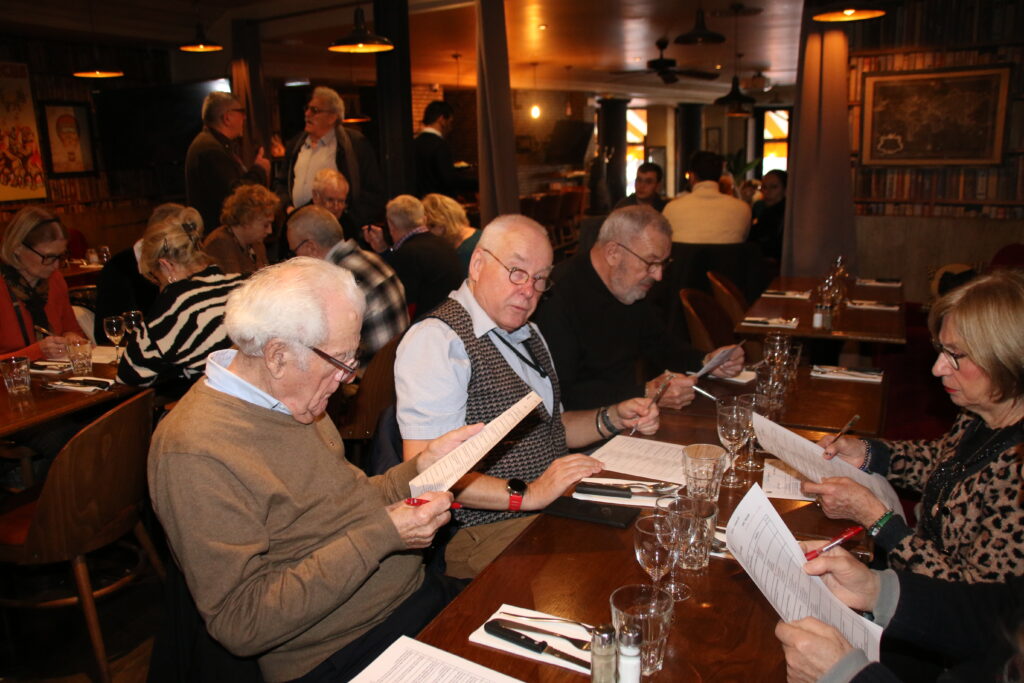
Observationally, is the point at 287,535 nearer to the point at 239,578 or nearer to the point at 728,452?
the point at 239,578

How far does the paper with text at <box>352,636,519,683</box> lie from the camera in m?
1.21

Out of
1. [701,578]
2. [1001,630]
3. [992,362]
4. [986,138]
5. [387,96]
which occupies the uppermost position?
[387,96]

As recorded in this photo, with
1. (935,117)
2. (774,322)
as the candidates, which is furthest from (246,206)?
(935,117)

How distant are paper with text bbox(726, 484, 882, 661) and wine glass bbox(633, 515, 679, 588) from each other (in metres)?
0.13

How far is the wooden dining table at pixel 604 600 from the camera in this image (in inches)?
49.0

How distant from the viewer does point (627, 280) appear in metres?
3.05

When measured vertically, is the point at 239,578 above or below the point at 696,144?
below

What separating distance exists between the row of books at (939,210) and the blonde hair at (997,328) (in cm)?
593

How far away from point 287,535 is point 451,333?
0.74 metres

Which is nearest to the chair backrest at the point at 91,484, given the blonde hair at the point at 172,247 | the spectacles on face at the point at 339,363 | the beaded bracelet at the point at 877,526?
the blonde hair at the point at 172,247

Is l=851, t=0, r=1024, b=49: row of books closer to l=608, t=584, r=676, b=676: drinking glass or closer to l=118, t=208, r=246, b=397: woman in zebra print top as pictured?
l=118, t=208, r=246, b=397: woman in zebra print top

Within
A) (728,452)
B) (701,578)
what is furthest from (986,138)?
(701,578)

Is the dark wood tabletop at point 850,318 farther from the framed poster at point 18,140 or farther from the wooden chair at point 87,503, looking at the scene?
the framed poster at point 18,140

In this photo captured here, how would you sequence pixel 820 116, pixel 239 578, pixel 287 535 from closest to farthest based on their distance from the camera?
1. pixel 239 578
2. pixel 287 535
3. pixel 820 116
